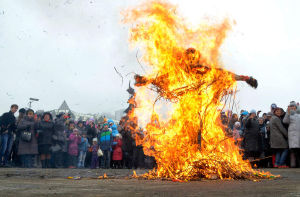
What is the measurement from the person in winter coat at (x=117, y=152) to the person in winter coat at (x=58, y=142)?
199cm

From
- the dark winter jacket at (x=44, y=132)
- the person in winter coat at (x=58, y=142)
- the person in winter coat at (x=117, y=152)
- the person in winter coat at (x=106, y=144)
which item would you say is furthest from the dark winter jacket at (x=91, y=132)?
the dark winter jacket at (x=44, y=132)

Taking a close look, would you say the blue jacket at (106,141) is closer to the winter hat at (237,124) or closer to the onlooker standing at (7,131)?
the onlooker standing at (7,131)

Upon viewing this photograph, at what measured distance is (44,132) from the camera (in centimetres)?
1274

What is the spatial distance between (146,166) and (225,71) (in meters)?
8.76

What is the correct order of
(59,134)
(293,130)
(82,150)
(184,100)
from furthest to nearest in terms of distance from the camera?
(82,150) → (59,134) → (293,130) → (184,100)

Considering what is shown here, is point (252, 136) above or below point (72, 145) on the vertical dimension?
above

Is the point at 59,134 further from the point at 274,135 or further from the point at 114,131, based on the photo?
the point at 274,135

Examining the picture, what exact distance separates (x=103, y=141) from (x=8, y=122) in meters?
3.75

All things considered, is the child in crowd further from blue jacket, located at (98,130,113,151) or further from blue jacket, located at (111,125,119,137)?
blue jacket, located at (111,125,119,137)

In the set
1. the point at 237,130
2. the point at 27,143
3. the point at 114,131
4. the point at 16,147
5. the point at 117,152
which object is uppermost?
the point at 114,131

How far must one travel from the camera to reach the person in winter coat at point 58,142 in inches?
515

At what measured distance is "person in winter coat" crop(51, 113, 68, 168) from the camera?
42.9ft

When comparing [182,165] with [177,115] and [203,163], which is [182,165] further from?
[177,115]

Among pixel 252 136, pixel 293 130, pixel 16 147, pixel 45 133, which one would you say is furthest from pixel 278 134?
pixel 16 147
